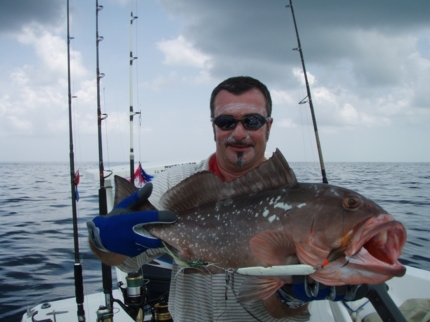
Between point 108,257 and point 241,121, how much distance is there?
145cm

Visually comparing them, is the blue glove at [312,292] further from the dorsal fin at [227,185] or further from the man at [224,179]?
the dorsal fin at [227,185]

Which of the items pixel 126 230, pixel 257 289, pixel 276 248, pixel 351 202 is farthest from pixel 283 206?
pixel 126 230

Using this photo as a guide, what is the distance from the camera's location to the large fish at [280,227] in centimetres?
180

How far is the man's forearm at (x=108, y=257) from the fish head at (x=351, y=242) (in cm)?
137

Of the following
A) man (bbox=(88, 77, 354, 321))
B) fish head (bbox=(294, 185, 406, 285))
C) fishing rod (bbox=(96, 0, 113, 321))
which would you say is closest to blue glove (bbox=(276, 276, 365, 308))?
man (bbox=(88, 77, 354, 321))

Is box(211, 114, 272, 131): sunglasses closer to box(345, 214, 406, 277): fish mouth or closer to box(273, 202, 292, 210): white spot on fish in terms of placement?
box(273, 202, 292, 210): white spot on fish

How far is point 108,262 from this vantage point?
256 centimetres

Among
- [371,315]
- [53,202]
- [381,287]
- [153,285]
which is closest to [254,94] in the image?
[381,287]

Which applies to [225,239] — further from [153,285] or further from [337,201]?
[153,285]

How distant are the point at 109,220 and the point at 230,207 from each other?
804mm

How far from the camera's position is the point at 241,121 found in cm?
282

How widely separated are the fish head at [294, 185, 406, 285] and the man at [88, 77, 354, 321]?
464 mm

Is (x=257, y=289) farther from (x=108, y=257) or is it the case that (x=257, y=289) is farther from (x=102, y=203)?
(x=102, y=203)

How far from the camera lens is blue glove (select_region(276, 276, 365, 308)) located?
6.55 feet
